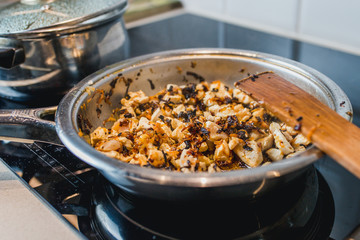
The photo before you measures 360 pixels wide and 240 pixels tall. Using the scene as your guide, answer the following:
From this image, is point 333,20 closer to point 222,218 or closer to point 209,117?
point 209,117

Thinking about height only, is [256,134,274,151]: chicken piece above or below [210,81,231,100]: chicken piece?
below

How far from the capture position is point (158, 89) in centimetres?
85

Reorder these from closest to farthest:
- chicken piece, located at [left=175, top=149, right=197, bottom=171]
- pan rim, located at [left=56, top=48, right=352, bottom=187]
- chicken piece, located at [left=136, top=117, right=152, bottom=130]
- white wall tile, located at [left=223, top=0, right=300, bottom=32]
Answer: pan rim, located at [left=56, top=48, right=352, bottom=187]
chicken piece, located at [left=175, top=149, right=197, bottom=171]
chicken piece, located at [left=136, top=117, right=152, bottom=130]
white wall tile, located at [left=223, top=0, right=300, bottom=32]

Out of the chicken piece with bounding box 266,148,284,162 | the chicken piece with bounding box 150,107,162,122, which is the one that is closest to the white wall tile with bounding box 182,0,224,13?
the chicken piece with bounding box 150,107,162,122

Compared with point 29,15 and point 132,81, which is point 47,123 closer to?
point 132,81

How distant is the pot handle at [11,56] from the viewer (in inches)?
29.0

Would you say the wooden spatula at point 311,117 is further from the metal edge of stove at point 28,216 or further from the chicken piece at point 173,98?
the metal edge of stove at point 28,216

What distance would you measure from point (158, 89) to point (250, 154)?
1.14 ft

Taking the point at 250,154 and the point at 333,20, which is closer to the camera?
the point at 250,154

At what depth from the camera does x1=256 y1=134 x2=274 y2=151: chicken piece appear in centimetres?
64

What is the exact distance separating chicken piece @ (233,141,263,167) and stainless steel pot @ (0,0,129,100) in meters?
0.46

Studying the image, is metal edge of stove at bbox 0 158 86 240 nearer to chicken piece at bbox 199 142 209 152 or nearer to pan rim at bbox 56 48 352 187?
pan rim at bbox 56 48 352 187

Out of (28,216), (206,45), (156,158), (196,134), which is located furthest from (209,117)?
(206,45)

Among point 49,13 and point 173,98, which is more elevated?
point 49,13
